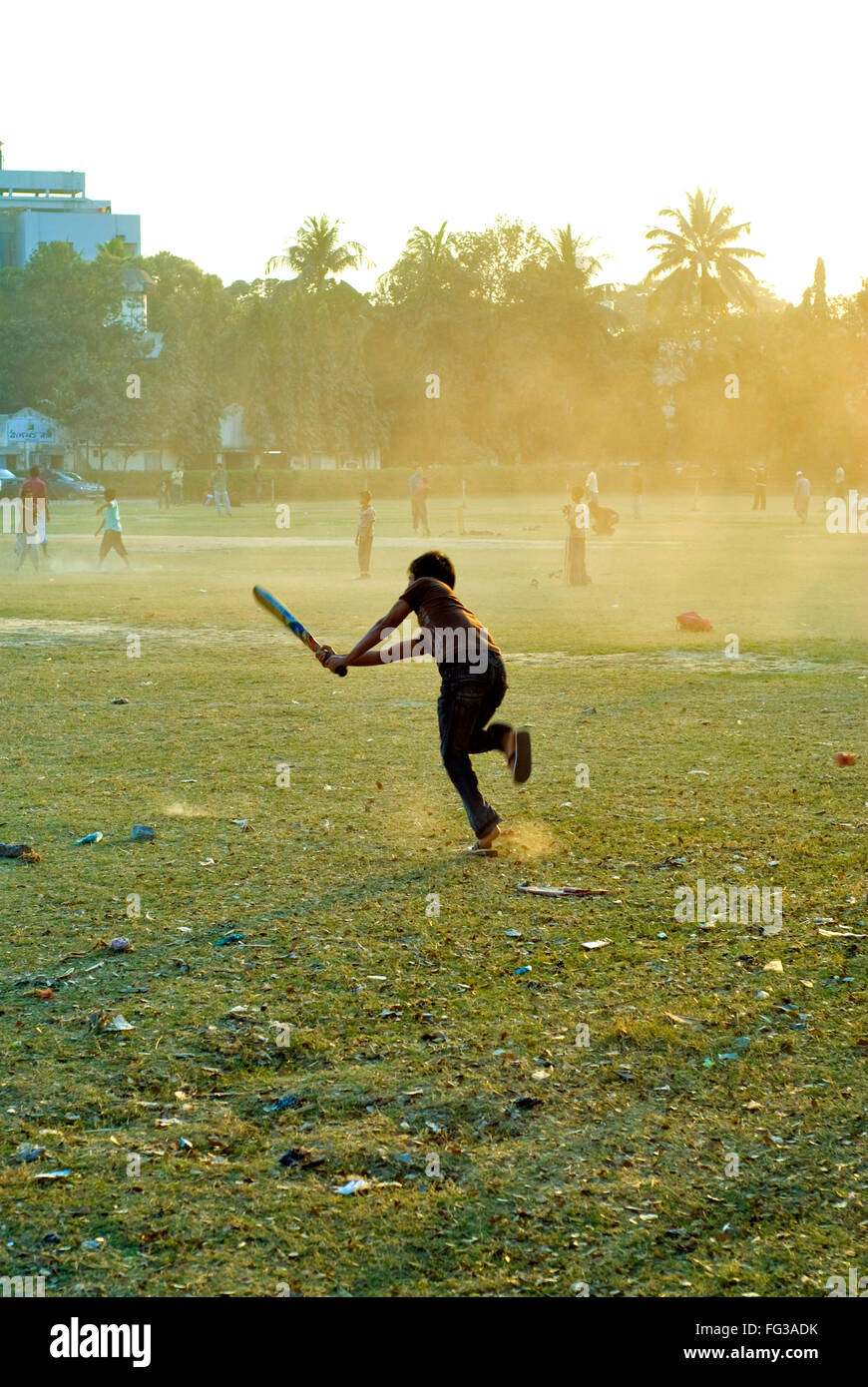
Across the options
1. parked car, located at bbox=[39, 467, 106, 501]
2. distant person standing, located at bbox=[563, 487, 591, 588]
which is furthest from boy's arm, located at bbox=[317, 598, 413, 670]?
parked car, located at bbox=[39, 467, 106, 501]

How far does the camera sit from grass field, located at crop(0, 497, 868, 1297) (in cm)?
384

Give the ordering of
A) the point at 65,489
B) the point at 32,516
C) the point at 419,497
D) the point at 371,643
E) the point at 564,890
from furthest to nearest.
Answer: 1. the point at 65,489
2. the point at 419,497
3. the point at 32,516
4. the point at 371,643
5. the point at 564,890

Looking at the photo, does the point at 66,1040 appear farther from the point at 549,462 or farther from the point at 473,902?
the point at 549,462

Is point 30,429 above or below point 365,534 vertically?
above

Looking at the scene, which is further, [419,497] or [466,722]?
[419,497]

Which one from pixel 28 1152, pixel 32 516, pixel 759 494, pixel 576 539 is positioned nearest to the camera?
pixel 28 1152

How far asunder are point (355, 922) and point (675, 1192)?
8.71 feet

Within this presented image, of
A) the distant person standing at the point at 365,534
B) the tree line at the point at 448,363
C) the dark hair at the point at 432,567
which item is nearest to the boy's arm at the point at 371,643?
the dark hair at the point at 432,567

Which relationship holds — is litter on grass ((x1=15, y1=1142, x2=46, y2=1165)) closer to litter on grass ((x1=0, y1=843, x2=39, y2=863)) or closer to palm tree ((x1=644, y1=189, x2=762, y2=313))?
litter on grass ((x1=0, y1=843, x2=39, y2=863))

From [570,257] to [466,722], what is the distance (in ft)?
241

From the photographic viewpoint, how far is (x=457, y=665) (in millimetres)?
7500

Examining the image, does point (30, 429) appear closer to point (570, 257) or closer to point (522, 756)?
A: point (570, 257)

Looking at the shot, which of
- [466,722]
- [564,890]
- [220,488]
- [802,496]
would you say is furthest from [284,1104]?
[220,488]

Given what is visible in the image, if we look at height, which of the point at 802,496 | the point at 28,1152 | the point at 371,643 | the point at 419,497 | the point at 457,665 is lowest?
the point at 28,1152
